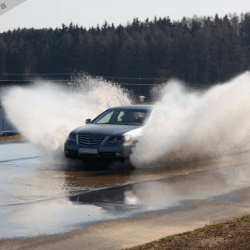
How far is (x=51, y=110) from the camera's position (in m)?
25.5

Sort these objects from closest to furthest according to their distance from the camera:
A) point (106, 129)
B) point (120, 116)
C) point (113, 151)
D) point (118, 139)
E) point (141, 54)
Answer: point (113, 151) < point (118, 139) < point (106, 129) < point (120, 116) < point (141, 54)

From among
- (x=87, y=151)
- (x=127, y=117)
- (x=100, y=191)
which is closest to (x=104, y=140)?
(x=87, y=151)

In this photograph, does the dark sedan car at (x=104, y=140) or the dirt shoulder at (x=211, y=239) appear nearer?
the dirt shoulder at (x=211, y=239)

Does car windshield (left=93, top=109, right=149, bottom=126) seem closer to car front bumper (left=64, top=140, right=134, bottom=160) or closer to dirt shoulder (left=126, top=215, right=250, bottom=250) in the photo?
car front bumper (left=64, top=140, right=134, bottom=160)

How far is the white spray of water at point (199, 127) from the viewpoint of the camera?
56.0 ft

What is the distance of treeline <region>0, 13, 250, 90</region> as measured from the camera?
167m

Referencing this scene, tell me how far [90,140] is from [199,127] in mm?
3471

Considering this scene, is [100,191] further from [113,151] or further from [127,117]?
[127,117]

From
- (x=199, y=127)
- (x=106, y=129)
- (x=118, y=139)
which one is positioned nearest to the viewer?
(x=118, y=139)

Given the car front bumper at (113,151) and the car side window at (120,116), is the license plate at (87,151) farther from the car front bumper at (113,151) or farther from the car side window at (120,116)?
the car side window at (120,116)

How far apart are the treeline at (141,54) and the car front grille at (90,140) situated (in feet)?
487

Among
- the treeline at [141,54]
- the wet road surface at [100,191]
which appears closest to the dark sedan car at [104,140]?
the wet road surface at [100,191]

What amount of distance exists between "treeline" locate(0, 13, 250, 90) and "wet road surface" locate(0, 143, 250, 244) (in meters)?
149

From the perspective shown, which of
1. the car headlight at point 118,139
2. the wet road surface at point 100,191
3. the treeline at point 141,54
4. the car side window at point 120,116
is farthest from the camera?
the treeline at point 141,54
